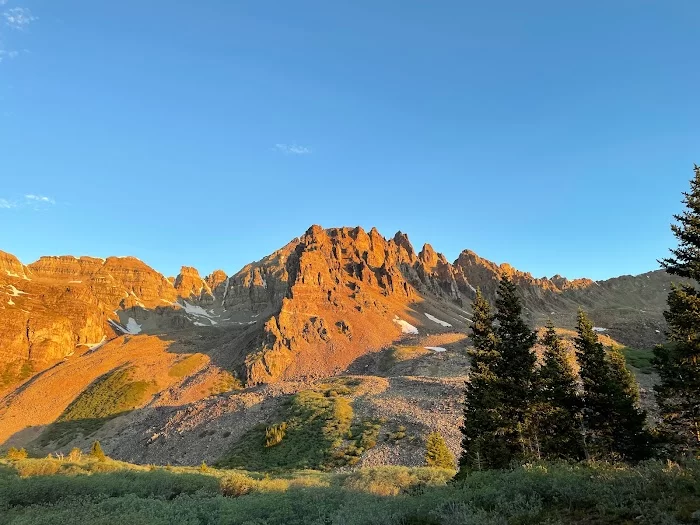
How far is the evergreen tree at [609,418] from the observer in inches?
1321

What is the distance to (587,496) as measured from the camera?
10.4 m

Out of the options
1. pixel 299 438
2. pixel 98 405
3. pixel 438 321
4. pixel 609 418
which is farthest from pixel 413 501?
pixel 438 321

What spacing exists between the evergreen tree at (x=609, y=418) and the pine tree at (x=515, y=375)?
7.72 meters

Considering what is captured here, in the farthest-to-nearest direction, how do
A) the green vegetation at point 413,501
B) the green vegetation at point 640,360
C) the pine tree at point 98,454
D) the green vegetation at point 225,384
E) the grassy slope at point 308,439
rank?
1. the green vegetation at point 225,384
2. the green vegetation at point 640,360
3. the grassy slope at point 308,439
4. the pine tree at point 98,454
5. the green vegetation at point 413,501

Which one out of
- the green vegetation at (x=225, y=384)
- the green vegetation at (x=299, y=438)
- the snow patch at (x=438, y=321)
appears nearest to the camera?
the green vegetation at (x=299, y=438)

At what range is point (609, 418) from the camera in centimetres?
3431

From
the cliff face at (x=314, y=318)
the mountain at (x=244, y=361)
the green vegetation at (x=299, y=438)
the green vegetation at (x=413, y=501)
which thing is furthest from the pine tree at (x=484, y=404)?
the cliff face at (x=314, y=318)

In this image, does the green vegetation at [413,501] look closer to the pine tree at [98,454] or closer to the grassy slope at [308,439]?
the pine tree at [98,454]

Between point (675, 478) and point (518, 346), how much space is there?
20.6m

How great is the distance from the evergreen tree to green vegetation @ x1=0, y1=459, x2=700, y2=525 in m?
20.3

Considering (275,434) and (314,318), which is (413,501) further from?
(314,318)

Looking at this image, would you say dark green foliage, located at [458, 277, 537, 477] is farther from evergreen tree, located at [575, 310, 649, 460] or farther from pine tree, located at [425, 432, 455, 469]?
pine tree, located at [425, 432, 455, 469]

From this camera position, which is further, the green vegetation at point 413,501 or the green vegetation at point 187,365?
the green vegetation at point 187,365

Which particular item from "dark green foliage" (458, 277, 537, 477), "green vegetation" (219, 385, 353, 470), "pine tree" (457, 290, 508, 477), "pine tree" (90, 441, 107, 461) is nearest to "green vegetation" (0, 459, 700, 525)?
"pine tree" (457, 290, 508, 477)
